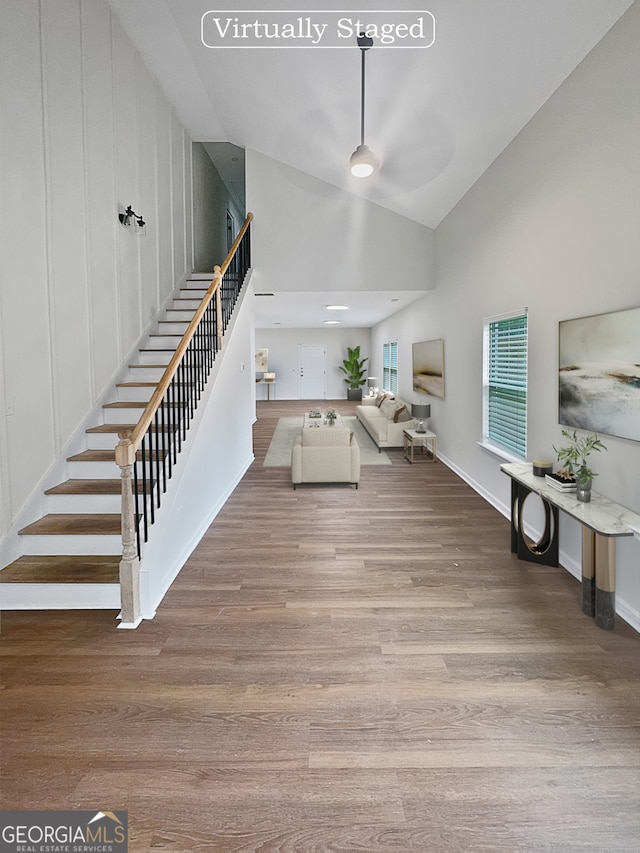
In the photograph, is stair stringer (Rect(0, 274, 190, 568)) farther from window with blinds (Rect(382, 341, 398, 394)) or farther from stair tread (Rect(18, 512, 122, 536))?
window with blinds (Rect(382, 341, 398, 394))

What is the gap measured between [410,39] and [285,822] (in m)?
4.87

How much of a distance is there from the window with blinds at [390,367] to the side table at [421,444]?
327 cm

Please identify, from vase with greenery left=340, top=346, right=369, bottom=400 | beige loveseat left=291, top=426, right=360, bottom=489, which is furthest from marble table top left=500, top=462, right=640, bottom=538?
vase with greenery left=340, top=346, right=369, bottom=400

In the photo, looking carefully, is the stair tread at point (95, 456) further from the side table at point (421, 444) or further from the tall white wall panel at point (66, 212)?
the side table at point (421, 444)

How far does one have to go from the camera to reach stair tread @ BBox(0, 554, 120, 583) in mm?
2973

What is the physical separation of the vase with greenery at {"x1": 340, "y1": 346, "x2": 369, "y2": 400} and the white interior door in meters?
0.74

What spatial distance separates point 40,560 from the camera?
10.5ft

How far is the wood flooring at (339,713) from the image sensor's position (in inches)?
63.1

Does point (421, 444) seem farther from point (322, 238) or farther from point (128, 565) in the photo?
point (128, 565)

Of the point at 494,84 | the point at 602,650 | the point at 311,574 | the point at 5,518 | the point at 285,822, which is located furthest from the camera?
the point at 494,84

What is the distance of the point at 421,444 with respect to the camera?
768 centimetres

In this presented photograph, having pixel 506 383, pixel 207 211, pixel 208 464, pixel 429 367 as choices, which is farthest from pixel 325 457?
pixel 207 211

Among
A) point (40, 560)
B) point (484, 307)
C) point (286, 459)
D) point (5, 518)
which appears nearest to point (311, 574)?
point (40, 560)

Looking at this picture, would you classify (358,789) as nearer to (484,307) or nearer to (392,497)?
(392,497)
